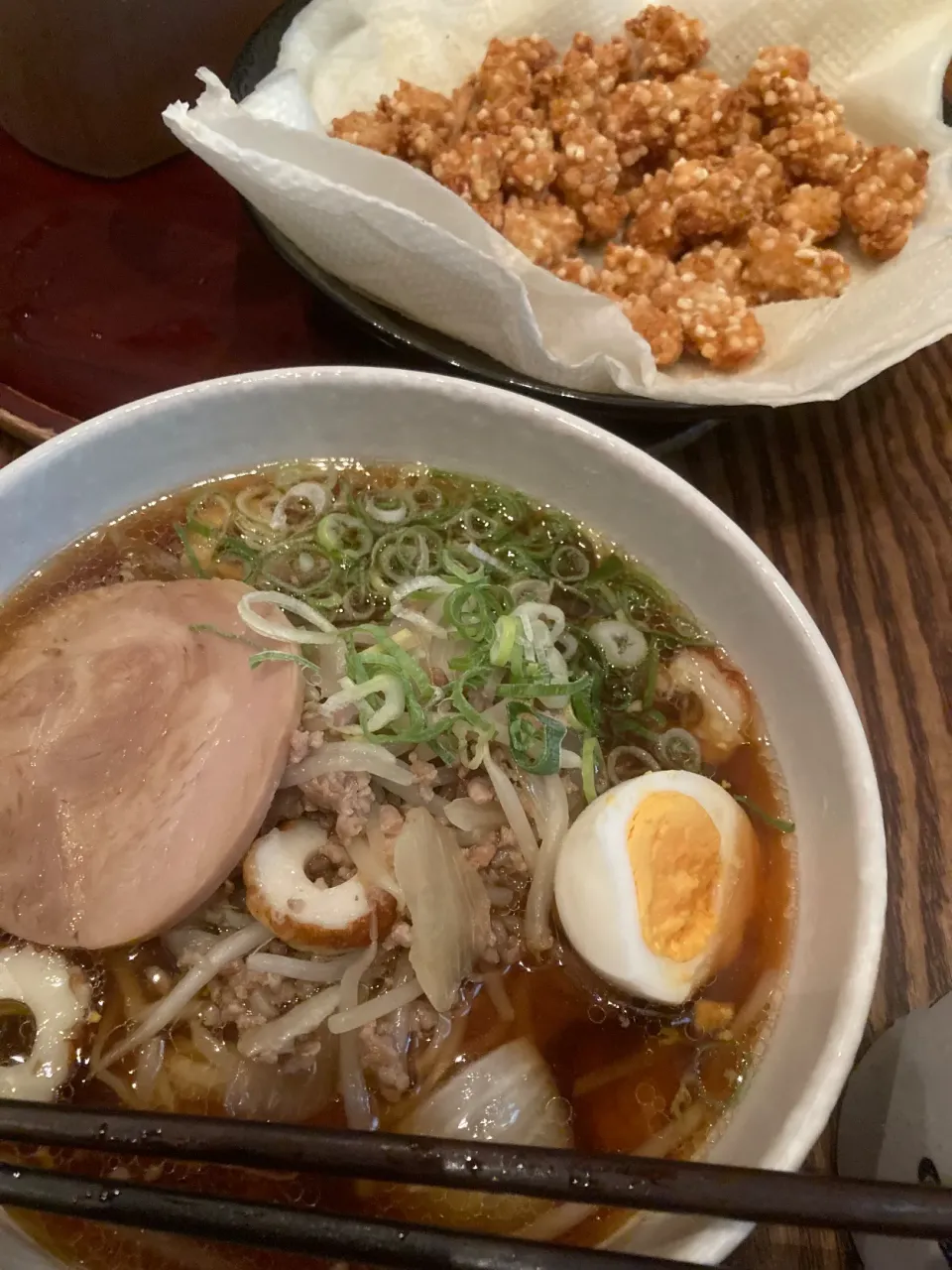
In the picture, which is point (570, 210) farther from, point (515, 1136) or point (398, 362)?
point (515, 1136)

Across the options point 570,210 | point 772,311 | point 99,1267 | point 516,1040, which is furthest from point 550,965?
point 570,210

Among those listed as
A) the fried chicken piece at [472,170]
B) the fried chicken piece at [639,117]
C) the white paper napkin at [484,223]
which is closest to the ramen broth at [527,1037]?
the white paper napkin at [484,223]

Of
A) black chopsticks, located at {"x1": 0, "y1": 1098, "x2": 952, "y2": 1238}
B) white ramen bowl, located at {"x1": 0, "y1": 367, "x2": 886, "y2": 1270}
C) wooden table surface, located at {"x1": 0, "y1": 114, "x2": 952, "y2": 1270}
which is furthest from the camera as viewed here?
wooden table surface, located at {"x1": 0, "y1": 114, "x2": 952, "y2": 1270}

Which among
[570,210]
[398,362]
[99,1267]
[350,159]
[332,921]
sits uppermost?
[350,159]

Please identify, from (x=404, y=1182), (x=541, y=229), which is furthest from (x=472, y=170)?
(x=404, y=1182)

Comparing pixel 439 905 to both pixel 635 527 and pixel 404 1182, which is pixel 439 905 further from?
pixel 635 527

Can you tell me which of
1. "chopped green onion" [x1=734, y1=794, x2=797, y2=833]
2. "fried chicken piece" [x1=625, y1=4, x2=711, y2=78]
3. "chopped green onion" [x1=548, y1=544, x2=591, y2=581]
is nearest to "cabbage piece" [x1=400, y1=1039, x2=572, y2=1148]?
"chopped green onion" [x1=734, y1=794, x2=797, y2=833]

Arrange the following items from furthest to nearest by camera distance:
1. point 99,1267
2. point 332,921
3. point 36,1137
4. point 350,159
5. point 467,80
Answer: point 467,80
point 350,159
point 332,921
point 99,1267
point 36,1137

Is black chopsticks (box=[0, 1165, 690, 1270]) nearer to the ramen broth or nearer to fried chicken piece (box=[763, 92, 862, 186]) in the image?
the ramen broth
